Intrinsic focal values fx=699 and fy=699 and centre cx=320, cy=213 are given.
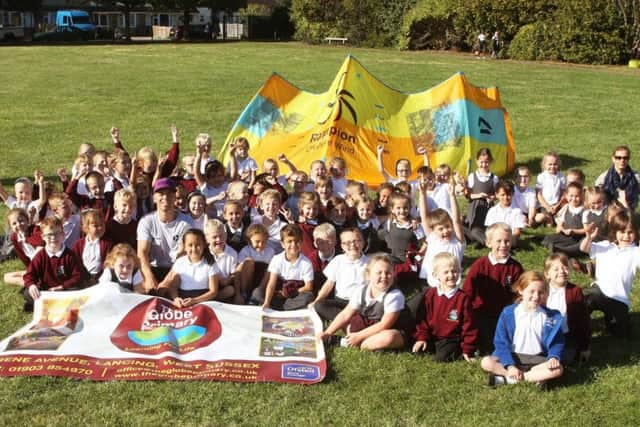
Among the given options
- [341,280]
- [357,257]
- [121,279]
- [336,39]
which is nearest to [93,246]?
[121,279]

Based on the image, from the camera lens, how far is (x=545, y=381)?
490 centimetres

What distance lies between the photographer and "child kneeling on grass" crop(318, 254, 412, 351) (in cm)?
543

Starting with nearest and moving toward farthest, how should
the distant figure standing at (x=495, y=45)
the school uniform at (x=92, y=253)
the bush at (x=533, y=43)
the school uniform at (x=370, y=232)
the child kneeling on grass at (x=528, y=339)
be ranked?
1. the child kneeling on grass at (x=528, y=339)
2. the school uniform at (x=92, y=253)
3. the school uniform at (x=370, y=232)
4. the bush at (x=533, y=43)
5. the distant figure standing at (x=495, y=45)

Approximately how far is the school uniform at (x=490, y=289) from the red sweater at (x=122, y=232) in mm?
3254

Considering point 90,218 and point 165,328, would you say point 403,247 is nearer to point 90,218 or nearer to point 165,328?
point 165,328

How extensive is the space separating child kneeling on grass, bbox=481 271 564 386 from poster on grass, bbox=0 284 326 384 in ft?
4.22

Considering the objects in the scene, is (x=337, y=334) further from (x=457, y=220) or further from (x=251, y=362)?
(x=457, y=220)

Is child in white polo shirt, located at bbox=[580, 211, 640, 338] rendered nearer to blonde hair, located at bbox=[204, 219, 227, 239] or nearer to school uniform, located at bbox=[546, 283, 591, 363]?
school uniform, located at bbox=[546, 283, 591, 363]

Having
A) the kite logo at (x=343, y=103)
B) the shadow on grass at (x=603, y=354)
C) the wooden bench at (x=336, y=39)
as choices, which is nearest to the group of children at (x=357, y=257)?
the shadow on grass at (x=603, y=354)

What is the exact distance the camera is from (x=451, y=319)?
5.36 metres

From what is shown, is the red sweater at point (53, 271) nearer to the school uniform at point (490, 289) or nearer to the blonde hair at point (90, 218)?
the blonde hair at point (90, 218)

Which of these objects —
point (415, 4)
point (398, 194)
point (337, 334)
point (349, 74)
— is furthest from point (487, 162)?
point (415, 4)

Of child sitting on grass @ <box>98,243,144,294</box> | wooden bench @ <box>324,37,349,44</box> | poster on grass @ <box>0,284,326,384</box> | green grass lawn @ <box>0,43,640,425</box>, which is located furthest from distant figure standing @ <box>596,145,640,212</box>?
wooden bench @ <box>324,37,349,44</box>

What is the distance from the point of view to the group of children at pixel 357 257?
17.4 feet
